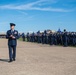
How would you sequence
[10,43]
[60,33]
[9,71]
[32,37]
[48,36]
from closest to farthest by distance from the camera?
[9,71] < [10,43] < [60,33] < [48,36] < [32,37]

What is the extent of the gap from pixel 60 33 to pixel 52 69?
23.4 meters

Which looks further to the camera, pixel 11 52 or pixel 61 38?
pixel 61 38

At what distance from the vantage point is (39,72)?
1192 cm

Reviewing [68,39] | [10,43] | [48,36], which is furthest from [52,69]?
[48,36]

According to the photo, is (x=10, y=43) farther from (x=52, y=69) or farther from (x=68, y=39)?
(x=68, y=39)

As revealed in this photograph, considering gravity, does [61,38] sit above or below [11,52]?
above

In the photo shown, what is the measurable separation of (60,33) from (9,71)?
24021mm

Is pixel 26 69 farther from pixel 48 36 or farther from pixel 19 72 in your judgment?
pixel 48 36

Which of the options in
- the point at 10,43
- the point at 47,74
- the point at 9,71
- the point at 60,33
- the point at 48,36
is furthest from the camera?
the point at 48,36

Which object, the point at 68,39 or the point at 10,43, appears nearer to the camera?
the point at 10,43

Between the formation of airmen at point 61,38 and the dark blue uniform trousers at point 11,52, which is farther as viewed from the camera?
the formation of airmen at point 61,38

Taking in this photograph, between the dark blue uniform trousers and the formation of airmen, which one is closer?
the dark blue uniform trousers

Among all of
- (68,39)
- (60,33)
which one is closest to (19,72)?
(68,39)

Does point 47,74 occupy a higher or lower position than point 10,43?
lower
